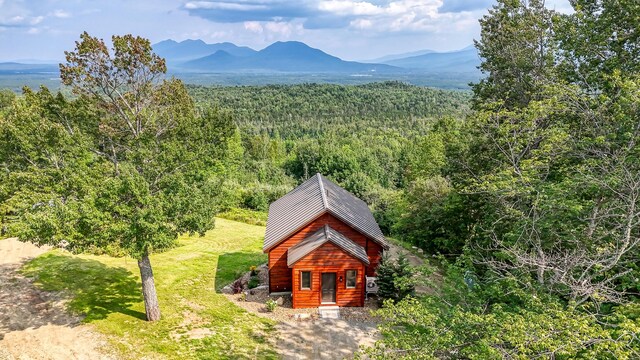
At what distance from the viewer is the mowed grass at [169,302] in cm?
1540

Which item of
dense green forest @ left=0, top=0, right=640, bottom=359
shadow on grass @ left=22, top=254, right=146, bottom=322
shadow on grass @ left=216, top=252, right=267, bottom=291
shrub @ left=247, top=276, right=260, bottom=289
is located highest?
dense green forest @ left=0, top=0, right=640, bottom=359

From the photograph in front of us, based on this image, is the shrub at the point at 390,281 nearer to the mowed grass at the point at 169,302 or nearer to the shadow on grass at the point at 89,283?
the mowed grass at the point at 169,302

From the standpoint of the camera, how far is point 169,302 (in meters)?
18.8

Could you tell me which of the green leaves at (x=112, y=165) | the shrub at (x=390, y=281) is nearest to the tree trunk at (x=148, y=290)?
the green leaves at (x=112, y=165)

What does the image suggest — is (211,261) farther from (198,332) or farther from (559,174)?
(559,174)

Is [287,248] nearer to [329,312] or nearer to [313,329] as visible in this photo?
[329,312]

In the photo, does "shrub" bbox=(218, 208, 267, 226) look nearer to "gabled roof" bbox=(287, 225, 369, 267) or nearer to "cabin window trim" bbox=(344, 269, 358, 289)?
"gabled roof" bbox=(287, 225, 369, 267)

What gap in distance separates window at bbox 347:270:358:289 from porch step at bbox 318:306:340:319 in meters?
1.24

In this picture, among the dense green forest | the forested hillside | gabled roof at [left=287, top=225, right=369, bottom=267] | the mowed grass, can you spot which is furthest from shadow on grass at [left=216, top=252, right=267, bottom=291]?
the dense green forest

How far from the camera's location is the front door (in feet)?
62.2

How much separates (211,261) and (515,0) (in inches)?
921

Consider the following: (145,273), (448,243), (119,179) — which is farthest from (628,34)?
(145,273)

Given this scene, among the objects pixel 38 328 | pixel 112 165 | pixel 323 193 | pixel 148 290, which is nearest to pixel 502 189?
pixel 323 193

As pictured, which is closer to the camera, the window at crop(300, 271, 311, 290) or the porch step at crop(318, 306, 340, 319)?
the porch step at crop(318, 306, 340, 319)
